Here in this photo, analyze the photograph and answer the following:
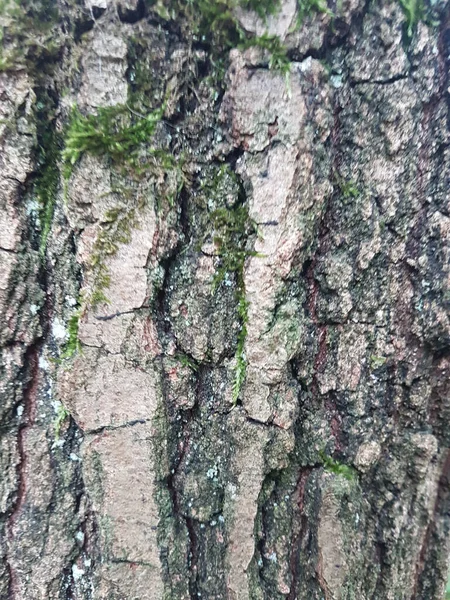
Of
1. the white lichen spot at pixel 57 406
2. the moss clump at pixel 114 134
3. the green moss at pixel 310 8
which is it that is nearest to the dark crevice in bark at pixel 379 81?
the green moss at pixel 310 8

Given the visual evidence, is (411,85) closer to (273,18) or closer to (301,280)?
(273,18)

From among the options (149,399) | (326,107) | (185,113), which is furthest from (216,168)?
(149,399)

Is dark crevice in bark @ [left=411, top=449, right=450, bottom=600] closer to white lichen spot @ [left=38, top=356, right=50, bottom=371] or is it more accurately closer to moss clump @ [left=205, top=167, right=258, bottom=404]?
moss clump @ [left=205, top=167, right=258, bottom=404]

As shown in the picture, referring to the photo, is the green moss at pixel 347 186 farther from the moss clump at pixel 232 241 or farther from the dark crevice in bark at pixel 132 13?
the dark crevice in bark at pixel 132 13

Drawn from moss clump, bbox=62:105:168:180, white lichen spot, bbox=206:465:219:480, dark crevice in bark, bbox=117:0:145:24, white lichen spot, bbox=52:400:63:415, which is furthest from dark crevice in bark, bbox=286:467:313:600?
dark crevice in bark, bbox=117:0:145:24

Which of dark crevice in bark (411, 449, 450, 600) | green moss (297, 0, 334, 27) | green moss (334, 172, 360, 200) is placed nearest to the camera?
green moss (297, 0, 334, 27)
